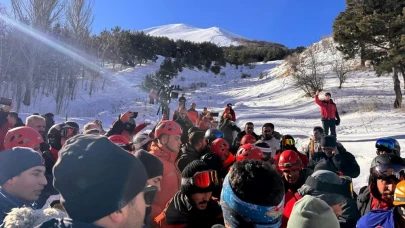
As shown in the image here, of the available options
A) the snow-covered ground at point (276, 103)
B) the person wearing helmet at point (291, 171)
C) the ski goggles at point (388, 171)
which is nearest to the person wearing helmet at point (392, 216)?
the ski goggles at point (388, 171)

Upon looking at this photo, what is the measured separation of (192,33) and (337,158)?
8405cm

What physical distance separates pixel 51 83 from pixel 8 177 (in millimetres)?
28421

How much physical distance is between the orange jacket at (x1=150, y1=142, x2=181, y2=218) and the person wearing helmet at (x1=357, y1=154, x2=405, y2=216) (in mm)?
1812

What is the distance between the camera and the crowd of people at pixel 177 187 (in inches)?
51.2

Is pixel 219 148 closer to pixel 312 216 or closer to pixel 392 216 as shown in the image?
pixel 392 216

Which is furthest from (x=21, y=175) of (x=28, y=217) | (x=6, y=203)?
(x=28, y=217)

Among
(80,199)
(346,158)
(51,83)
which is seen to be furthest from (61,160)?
(51,83)

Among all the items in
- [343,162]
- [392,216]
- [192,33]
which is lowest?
[343,162]

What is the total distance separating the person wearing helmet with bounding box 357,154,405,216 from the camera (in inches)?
120

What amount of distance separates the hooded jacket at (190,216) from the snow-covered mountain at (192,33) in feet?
210

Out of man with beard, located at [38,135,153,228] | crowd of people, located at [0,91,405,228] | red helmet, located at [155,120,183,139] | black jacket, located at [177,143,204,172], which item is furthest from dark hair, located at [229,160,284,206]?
black jacket, located at [177,143,204,172]

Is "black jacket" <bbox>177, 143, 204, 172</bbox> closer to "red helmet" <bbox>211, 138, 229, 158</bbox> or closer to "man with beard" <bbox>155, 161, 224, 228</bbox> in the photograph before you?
"red helmet" <bbox>211, 138, 229, 158</bbox>

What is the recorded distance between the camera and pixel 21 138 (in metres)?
3.87

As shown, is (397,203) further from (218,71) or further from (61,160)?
(218,71)
